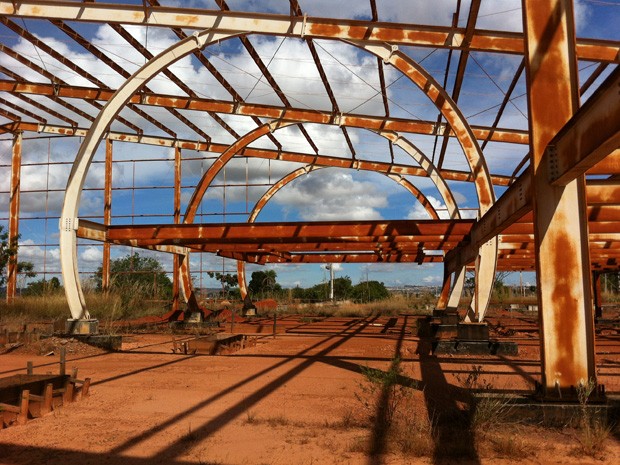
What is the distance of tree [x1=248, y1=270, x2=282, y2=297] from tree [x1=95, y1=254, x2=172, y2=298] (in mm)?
15638

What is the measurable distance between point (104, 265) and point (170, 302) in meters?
4.46

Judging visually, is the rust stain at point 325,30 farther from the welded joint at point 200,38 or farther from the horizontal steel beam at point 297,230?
the horizontal steel beam at point 297,230

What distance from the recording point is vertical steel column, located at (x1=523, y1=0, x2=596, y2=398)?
6410 millimetres

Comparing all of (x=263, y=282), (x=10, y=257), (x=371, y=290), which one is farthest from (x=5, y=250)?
(x=371, y=290)

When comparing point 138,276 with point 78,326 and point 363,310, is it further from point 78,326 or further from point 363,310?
point 78,326

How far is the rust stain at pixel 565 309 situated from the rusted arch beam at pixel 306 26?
9024mm

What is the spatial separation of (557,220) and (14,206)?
32167 millimetres

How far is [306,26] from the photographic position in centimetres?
1397

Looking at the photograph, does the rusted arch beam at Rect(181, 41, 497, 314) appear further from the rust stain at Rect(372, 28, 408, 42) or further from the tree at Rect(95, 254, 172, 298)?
the tree at Rect(95, 254, 172, 298)

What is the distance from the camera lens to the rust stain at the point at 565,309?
6398mm

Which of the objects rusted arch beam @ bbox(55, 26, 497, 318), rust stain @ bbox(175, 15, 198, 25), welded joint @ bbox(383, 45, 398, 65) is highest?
rust stain @ bbox(175, 15, 198, 25)

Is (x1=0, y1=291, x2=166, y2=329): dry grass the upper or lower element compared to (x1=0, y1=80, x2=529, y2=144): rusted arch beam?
lower

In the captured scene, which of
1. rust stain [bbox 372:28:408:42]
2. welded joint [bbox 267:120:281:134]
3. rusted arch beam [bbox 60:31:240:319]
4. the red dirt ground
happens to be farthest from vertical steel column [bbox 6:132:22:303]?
rust stain [bbox 372:28:408:42]

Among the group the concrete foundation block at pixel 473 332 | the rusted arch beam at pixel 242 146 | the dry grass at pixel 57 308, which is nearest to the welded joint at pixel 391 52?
the concrete foundation block at pixel 473 332
